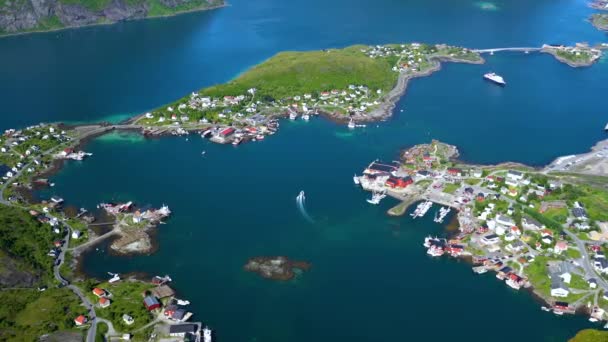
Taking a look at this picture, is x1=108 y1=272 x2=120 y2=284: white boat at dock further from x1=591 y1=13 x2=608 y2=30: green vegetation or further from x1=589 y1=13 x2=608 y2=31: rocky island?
x1=591 y1=13 x2=608 y2=30: green vegetation

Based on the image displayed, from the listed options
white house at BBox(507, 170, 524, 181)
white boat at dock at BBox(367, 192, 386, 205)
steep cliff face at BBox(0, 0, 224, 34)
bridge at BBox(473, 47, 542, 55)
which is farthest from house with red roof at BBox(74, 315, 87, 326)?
steep cliff face at BBox(0, 0, 224, 34)

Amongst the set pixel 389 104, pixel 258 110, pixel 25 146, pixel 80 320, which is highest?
pixel 25 146

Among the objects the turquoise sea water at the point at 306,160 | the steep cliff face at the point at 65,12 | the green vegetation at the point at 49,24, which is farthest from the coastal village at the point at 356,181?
the steep cliff face at the point at 65,12

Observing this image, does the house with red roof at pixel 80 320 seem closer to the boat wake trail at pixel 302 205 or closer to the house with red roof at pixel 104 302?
the house with red roof at pixel 104 302

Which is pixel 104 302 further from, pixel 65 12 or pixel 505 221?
pixel 65 12

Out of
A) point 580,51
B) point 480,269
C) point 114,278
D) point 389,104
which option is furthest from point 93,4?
point 480,269

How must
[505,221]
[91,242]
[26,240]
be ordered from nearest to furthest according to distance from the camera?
[26,240], [91,242], [505,221]
